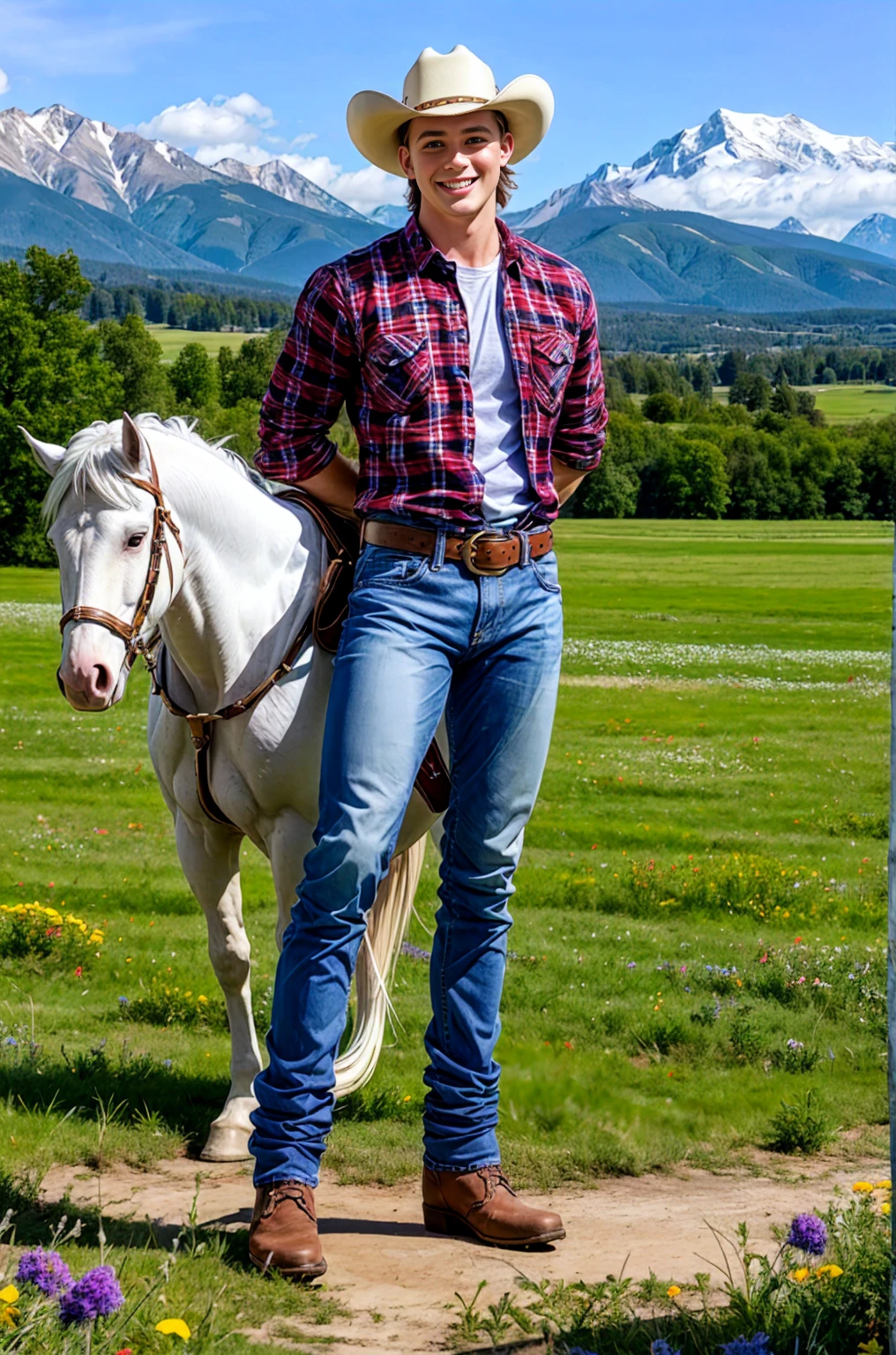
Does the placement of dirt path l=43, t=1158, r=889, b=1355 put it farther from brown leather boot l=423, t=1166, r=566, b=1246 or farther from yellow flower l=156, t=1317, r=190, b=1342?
yellow flower l=156, t=1317, r=190, b=1342

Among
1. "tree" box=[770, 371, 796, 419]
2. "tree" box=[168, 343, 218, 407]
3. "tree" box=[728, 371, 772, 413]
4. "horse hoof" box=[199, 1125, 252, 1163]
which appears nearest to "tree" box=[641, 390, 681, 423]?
"tree" box=[770, 371, 796, 419]

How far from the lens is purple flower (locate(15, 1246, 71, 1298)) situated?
3477 mm

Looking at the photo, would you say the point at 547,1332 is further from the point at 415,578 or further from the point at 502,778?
the point at 415,578

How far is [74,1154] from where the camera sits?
553 cm

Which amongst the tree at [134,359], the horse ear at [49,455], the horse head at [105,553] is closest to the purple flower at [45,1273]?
the horse head at [105,553]

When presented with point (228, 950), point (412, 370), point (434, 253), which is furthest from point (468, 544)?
point (228, 950)

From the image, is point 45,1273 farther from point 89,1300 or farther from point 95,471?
point 95,471

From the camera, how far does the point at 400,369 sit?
424 centimetres

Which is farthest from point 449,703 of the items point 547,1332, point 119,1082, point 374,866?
point 119,1082

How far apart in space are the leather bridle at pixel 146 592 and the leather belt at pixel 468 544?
2.66ft

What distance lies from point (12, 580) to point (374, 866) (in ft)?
167

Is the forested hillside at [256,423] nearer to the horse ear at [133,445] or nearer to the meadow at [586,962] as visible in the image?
the meadow at [586,962]

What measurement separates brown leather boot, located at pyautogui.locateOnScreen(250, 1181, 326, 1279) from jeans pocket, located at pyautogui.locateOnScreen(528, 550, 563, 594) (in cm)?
205

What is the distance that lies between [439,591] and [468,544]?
0.17 metres
